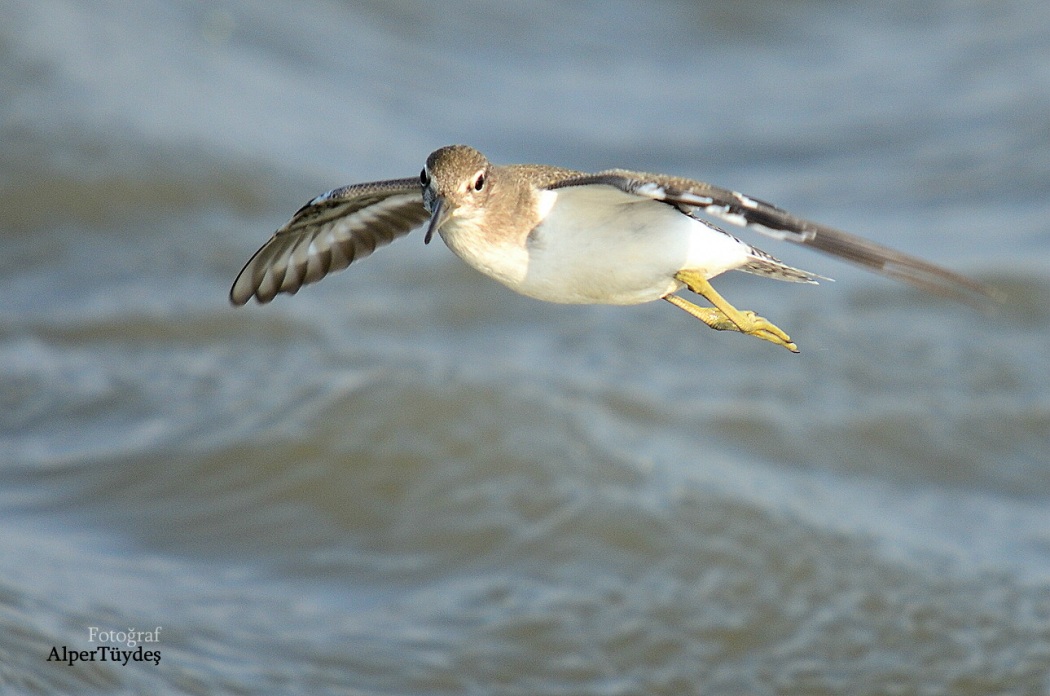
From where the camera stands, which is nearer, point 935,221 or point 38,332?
point 38,332

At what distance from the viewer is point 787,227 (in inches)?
194

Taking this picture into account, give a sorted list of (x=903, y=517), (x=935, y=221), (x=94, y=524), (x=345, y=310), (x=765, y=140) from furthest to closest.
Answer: (x=765, y=140) → (x=935, y=221) → (x=345, y=310) → (x=903, y=517) → (x=94, y=524)

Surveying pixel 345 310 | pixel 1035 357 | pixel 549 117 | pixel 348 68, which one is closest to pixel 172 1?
pixel 348 68

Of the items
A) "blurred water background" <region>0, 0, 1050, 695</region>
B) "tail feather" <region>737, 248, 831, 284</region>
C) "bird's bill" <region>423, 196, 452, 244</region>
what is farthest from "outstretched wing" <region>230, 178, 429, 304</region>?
"blurred water background" <region>0, 0, 1050, 695</region>

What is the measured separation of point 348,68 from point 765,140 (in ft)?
17.4

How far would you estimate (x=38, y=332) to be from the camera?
11.9 meters

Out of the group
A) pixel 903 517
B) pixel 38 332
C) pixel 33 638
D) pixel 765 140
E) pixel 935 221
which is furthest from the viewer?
pixel 765 140

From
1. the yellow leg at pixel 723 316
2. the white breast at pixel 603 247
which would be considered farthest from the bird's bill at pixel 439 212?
the yellow leg at pixel 723 316

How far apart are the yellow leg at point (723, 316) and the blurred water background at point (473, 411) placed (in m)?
3.10

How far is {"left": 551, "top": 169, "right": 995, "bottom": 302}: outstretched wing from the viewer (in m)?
4.49

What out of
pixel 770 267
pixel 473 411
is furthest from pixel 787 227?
pixel 473 411

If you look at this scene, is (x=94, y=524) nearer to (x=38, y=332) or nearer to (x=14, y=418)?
(x=14, y=418)

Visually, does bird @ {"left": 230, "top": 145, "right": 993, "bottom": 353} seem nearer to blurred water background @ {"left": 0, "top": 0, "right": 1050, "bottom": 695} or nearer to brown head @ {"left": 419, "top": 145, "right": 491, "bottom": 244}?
brown head @ {"left": 419, "top": 145, "right": 491, "bottom": 244}

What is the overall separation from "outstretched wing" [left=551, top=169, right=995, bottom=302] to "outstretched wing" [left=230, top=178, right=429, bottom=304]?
1726 millimetres
